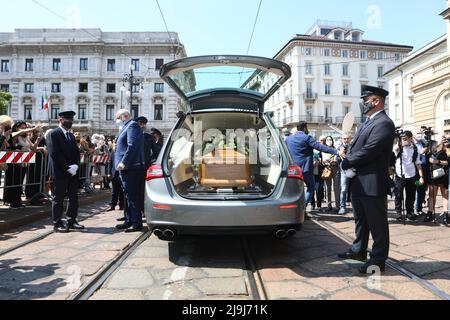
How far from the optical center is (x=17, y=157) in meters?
6.46

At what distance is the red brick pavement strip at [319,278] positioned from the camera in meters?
2.84

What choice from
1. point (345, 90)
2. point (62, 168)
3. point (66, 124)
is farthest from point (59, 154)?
point (345, 90)

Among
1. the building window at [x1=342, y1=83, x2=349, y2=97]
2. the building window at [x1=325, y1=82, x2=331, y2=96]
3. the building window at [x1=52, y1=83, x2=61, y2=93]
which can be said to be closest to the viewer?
the building window at [x1=52, y1=83, x2=61, y2=93]

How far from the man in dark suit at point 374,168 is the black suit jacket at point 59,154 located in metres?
4.07

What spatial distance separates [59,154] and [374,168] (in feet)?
14.4

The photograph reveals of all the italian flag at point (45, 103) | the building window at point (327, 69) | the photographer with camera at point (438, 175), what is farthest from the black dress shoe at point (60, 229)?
the building window at point (327, 69)

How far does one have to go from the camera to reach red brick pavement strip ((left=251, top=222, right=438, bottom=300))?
2.84 m

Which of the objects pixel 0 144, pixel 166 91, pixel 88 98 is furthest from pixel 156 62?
pixel 0 144

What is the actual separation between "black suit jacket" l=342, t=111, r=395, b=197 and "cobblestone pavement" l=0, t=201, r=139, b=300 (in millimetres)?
2815

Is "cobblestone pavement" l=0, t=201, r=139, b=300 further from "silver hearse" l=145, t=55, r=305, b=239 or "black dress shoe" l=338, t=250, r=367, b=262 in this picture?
"black dress shoe" l=338, t=250, r=367, b=262

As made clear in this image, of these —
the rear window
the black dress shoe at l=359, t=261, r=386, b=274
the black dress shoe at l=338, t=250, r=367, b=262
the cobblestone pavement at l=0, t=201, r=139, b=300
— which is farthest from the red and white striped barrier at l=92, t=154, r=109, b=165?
the black dress shoe at l=359, t=261, r=386, b=274

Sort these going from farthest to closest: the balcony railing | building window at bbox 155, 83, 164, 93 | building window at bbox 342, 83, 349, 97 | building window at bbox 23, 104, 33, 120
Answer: building window at bbox 342, 83, 349, 97
the balcony railing
building window at bbox 23, 104, 33, 120
building window at bbox 155, 83, 164, 93

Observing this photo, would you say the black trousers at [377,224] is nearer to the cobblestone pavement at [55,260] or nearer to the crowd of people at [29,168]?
the cobblestone pavement at [55,260]
